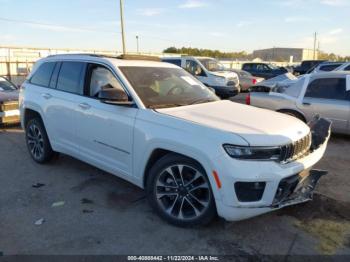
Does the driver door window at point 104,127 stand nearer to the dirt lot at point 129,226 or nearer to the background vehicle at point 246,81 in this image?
the dirt lot at point 129,226

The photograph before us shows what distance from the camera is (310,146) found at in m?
4.09

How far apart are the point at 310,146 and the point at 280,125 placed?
1.95ft

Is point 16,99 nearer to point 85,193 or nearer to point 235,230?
point 85,193

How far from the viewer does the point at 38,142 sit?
5.98m

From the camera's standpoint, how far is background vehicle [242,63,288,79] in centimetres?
2242

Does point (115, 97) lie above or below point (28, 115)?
above

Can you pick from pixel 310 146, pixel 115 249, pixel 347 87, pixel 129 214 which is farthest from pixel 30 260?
pixel 347 87

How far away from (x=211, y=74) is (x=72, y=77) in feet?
32.3

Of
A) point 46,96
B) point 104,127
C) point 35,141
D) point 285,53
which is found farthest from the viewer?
point 285,53

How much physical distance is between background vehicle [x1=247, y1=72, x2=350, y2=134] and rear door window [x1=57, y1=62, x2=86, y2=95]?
15.6 feet

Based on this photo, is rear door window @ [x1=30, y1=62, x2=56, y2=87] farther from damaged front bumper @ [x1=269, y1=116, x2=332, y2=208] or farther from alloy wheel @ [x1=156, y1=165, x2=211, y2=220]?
damaged front bumper @ [x1=269, y1=116, x2=332, y2=208]

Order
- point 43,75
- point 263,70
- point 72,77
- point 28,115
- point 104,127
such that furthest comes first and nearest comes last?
point 263,70, point 28,115, point 43,75, point 72,77, point 104,127

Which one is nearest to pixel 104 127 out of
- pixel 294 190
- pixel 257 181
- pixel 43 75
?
pixel 257 181

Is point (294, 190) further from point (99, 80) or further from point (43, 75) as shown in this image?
point (43, 75)
